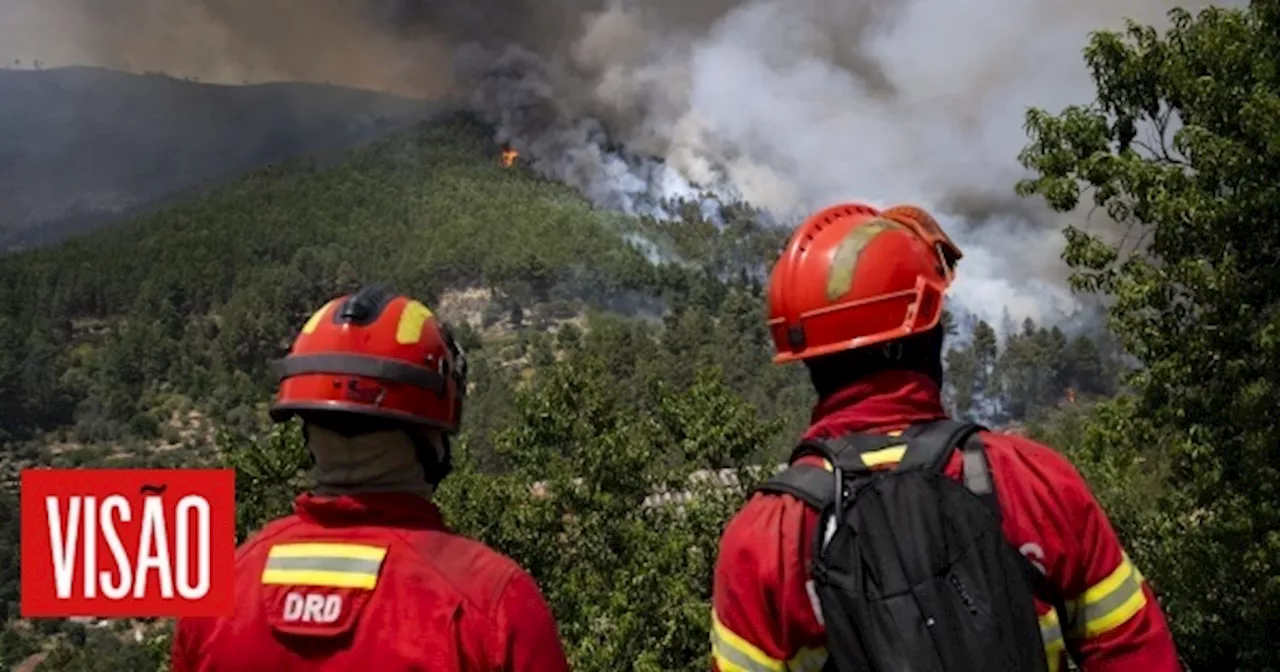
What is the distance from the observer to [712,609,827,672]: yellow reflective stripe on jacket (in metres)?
1.99

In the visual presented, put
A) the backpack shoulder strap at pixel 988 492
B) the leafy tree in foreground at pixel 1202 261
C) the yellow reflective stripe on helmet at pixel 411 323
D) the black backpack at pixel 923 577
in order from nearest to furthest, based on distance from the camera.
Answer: the black backpack at pixel 923 577, the backpack shoulder strap at pixel 988 492, the yellow reflective stripe on helmet at pixel 411 323, the leafy tree in foreground at pixel 1202 261

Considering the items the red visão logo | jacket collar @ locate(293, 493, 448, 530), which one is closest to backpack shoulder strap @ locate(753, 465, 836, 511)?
jacket collar @ locate(293, 493, 448, 530)

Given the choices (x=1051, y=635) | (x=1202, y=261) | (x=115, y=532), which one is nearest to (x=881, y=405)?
(x=1051, y=635)

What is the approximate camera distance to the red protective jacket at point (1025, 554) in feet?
6.42

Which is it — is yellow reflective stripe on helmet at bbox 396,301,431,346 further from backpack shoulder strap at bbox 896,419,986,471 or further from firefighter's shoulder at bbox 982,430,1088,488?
firefighter's shoulder at bbox 982,430,1088,488

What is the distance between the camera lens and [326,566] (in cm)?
202

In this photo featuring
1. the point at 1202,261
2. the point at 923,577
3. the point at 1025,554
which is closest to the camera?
the point at 923,577

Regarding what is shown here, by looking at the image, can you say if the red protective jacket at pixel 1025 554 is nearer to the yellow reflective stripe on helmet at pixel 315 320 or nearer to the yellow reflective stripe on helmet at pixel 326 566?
the yellow reflective stripe on helmet at pixel 326 566

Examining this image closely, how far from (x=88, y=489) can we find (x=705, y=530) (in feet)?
60.4

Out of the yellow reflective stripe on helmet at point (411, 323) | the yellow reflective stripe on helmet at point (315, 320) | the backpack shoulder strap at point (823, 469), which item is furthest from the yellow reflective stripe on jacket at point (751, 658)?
the yellow reflective stripe on helmet at point (315, 320)

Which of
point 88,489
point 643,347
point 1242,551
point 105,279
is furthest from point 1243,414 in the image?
point 105,279

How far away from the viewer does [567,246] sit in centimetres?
16000

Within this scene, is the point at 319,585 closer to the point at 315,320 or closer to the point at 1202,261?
the point at 315,320

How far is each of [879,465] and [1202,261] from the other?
8.44 m
